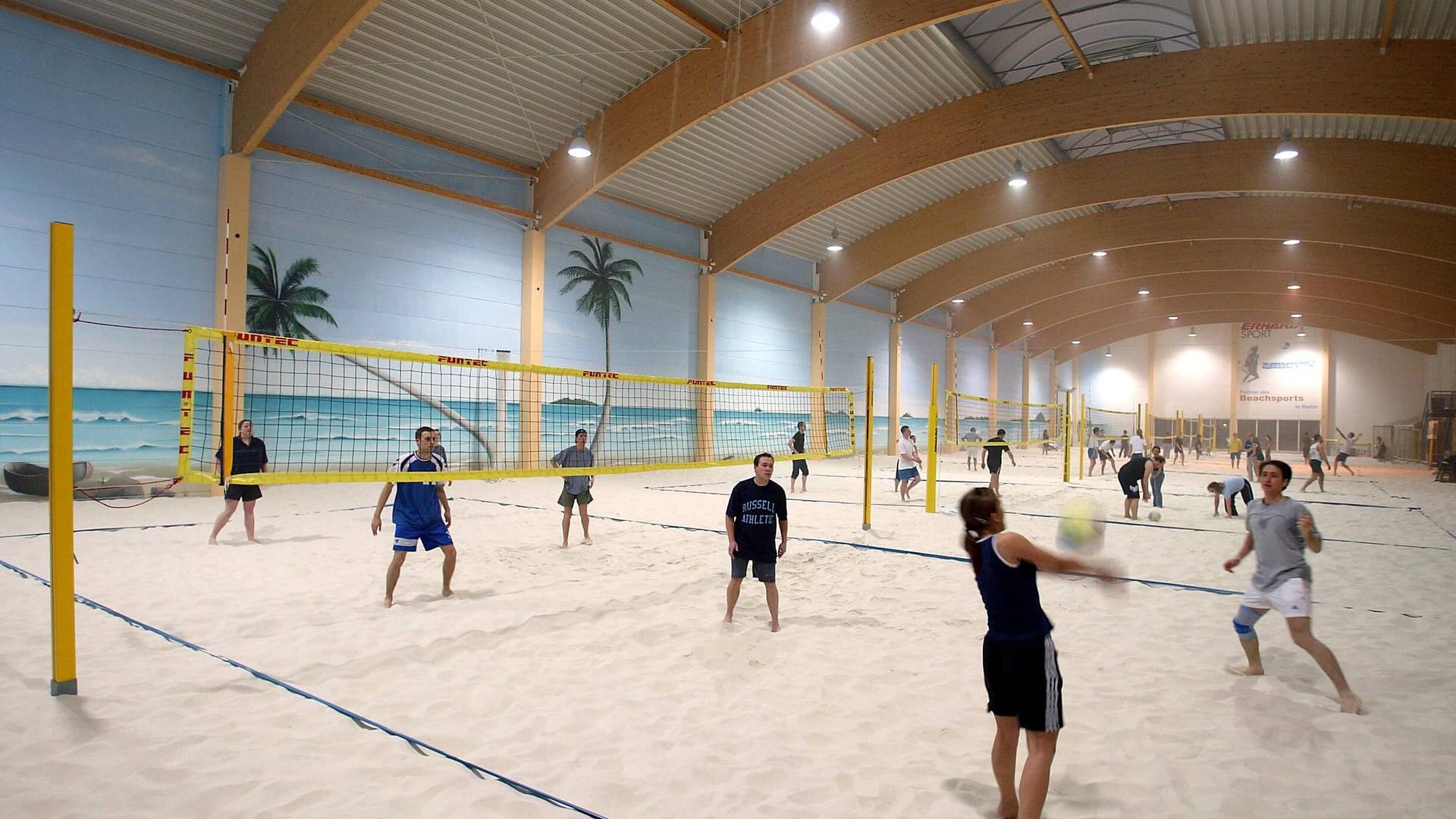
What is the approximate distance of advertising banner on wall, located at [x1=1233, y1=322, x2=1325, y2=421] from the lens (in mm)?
36469

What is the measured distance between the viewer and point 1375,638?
18.1 feet

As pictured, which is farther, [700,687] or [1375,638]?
[1375,638]

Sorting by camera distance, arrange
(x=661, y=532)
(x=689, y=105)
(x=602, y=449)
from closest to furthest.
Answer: (x=661, y=532)
(x=689, y=105)
(x=602, y=449)

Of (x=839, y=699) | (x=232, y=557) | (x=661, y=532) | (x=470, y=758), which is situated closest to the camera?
(x=470, y=758)

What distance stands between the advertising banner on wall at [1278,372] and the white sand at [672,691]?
34.9 meters

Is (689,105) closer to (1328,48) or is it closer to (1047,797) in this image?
(1328,48)

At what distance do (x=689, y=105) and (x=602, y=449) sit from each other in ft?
27.9

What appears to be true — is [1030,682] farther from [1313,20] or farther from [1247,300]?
[1247,300]

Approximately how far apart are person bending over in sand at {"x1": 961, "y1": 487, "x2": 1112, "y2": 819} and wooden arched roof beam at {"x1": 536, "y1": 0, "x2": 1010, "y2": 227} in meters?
10.3

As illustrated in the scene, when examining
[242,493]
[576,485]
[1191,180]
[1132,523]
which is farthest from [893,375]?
[242,493]

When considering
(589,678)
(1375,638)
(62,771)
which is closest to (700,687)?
(589,678)

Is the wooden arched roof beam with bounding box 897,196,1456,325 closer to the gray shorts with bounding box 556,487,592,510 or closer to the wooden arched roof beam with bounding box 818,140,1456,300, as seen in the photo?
the wooden arched roof beam with bounding box 818,140,1456,300

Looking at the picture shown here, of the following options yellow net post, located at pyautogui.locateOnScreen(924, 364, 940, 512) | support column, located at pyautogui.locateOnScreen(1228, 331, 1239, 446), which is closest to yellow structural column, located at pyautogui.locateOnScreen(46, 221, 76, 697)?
yellow net post, located at pyautogui.locateOnScreen(924, 364, 940, 512)

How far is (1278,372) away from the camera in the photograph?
37.2 meters
